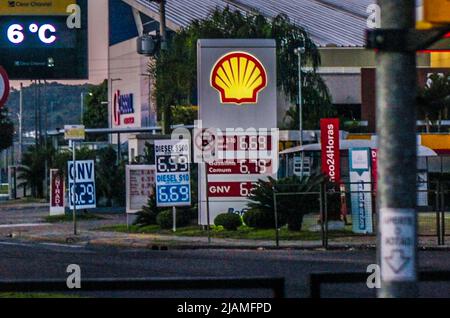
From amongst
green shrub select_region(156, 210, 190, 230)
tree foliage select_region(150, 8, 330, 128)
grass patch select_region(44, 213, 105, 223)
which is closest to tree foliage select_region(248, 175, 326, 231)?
green shrub select_region(156, 210, 190, 230)

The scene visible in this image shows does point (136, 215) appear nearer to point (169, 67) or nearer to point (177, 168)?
point (177, 168)

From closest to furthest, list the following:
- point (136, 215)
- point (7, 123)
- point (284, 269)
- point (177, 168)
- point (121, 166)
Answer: point (284, 269) → point (177, 168) → point (136, 215) → point (121, 166) → point (7, 123)

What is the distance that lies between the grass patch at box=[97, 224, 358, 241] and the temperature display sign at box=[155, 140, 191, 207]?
1050mm

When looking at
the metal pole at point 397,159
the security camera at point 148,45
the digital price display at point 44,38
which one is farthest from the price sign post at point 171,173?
the metal pole at point 397,159

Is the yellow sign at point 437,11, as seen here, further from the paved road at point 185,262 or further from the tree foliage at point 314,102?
the tree foliage at point 314,102

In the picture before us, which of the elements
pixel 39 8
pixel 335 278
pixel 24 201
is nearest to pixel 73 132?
pixel 39 8

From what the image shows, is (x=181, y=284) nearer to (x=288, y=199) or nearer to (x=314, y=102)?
(x=288, y=199)

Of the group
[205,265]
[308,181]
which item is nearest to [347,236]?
[308,181]

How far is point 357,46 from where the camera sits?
254ft

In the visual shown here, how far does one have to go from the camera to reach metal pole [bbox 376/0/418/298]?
18.4 ft

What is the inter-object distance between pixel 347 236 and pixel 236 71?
6.89 m

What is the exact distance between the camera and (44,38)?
13531mm

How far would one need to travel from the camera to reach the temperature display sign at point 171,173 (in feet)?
107

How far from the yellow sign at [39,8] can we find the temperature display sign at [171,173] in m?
17.7
